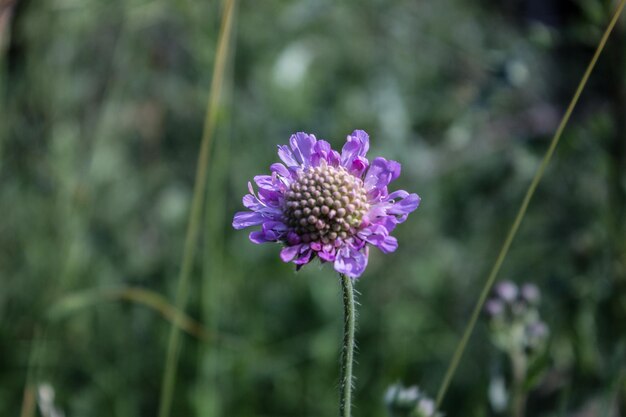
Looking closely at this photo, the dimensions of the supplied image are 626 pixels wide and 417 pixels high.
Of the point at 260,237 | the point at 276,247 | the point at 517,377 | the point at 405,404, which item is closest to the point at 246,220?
the point at 260,237

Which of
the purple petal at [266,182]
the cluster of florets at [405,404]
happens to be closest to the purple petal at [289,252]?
the purple petal at [266,182]

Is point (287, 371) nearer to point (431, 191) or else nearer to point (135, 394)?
point (135, 394)

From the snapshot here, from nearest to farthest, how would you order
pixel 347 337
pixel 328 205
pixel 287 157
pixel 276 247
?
pixel 347 337 < pixel 328 205 < pixel 287 157 < pixel 276 247

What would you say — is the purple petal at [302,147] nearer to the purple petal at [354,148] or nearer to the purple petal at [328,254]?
the purple petal at [354,148]

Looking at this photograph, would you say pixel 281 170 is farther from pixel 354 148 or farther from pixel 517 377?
pixel 517 377

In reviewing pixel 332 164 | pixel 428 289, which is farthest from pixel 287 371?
pixel 332 164

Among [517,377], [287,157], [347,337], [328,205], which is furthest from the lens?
[517,377]

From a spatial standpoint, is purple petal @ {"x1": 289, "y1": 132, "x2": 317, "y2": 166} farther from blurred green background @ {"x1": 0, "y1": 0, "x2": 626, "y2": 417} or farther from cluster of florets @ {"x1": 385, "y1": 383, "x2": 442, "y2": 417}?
blurred green background @ {"x1": 0, "y1": 0, "x2": 626, "y2": 417}
